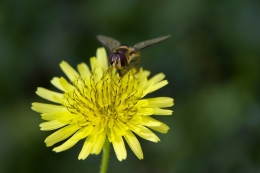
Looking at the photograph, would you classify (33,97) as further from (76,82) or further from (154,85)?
(154,85)

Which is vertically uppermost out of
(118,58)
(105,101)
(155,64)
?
(155,64)

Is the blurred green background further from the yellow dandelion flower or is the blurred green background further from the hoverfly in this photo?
the hoverfly

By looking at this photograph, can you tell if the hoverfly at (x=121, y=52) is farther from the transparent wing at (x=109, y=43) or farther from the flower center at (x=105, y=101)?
the flower center at (x=105, y=101)

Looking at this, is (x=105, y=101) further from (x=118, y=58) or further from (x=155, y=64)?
(x=155, y=64)

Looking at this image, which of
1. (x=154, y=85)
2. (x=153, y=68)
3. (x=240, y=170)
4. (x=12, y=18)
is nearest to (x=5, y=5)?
(x=12, y=18)

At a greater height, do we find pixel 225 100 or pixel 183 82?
pixel 183 82

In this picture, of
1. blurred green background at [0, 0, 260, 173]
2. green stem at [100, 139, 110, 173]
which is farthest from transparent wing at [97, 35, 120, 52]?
blurred green background at [0, 0, 260, 173]

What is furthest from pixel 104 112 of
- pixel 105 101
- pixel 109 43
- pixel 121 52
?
pixel 109 43
